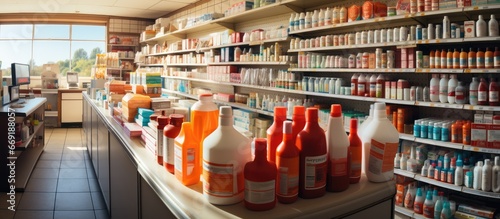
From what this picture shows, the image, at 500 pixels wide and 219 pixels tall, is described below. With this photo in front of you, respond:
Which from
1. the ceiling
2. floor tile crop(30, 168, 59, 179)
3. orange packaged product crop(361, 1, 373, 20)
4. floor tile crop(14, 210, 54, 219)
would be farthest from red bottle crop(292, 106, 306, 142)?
the ceiling

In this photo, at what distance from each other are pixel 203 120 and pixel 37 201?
353cm

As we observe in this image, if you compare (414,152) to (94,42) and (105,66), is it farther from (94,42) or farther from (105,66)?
(94,42)

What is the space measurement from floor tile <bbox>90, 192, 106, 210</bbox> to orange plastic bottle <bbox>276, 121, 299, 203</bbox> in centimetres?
329

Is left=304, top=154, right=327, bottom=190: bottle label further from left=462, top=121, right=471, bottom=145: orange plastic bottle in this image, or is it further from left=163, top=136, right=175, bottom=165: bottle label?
left=462, top=121, right=471, bottom=145: orange plastic bottle

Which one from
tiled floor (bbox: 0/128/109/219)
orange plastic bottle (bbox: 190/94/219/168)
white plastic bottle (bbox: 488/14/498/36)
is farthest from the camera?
tiled floor (bbox: 0/128/109/219)

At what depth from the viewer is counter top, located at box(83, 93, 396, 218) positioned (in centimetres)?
116

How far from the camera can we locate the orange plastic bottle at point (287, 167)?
1162 millimetres

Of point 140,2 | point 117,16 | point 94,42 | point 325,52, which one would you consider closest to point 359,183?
point 325,52

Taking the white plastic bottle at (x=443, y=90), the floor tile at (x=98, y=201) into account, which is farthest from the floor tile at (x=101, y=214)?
the white plastic bottle at (x=443, y=90)

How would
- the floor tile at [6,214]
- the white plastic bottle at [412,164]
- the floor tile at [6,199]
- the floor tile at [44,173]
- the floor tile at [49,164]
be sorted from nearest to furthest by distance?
the white plastic bottle at [412,164]
the floor tile at [6,214]
the floor tile at [6,199]
the floor tile at [44,173]
the floor tile at [49,164]

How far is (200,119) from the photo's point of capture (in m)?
1.44

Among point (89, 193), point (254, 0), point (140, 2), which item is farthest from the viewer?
point (140, 2)

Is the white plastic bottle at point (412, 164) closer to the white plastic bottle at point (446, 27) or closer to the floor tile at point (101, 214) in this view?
the white plastic bottle at point (446, 27)

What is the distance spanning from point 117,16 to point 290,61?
7551 millimetres
